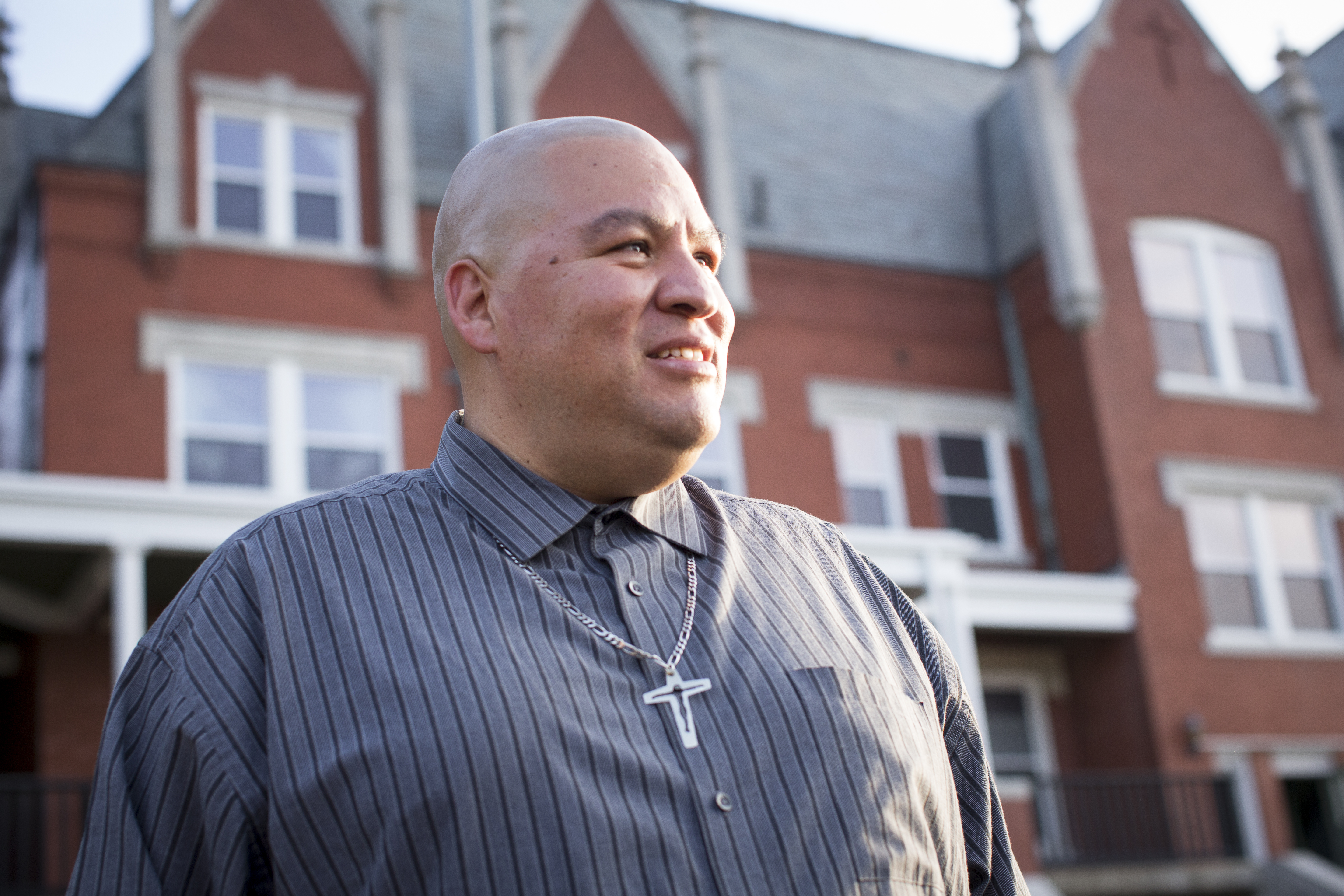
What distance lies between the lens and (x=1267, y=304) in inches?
744

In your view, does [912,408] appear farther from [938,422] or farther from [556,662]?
[556,662]

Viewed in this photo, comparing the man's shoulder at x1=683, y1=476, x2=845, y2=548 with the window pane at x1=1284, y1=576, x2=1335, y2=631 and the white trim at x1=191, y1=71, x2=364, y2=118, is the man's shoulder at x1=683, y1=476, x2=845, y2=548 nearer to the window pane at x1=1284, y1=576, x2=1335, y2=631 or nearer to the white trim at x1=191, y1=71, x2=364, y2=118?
the white trim at x1=191, y1=71, x2=364, y2=118

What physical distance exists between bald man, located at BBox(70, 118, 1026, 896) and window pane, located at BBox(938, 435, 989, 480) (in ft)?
53.1

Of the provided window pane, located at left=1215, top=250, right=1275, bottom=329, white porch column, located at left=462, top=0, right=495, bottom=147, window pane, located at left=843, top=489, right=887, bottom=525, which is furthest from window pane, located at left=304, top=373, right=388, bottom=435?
window pane, located at left=1215, top=250, right=1275, bottom=329

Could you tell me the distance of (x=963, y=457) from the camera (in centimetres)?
1828

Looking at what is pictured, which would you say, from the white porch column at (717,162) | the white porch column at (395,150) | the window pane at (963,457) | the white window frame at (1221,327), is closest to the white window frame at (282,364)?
the white porch column at (395,150)

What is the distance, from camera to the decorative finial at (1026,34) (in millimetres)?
18500

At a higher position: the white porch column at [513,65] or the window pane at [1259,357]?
the white porch column at [513,65]

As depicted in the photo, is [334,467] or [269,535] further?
[334,467]

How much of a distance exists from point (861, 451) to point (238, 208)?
26.8ft

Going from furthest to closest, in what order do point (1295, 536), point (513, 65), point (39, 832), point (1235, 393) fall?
point (1235, 393) → point (1295, 536) → point (513, 65) → point (39, 832)

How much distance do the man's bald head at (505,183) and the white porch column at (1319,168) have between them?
19116 millimetres

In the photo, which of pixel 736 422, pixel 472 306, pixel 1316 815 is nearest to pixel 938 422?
pixel 736 422

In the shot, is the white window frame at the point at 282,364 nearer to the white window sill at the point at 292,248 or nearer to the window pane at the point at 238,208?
the white window sill at the point at 292,248
